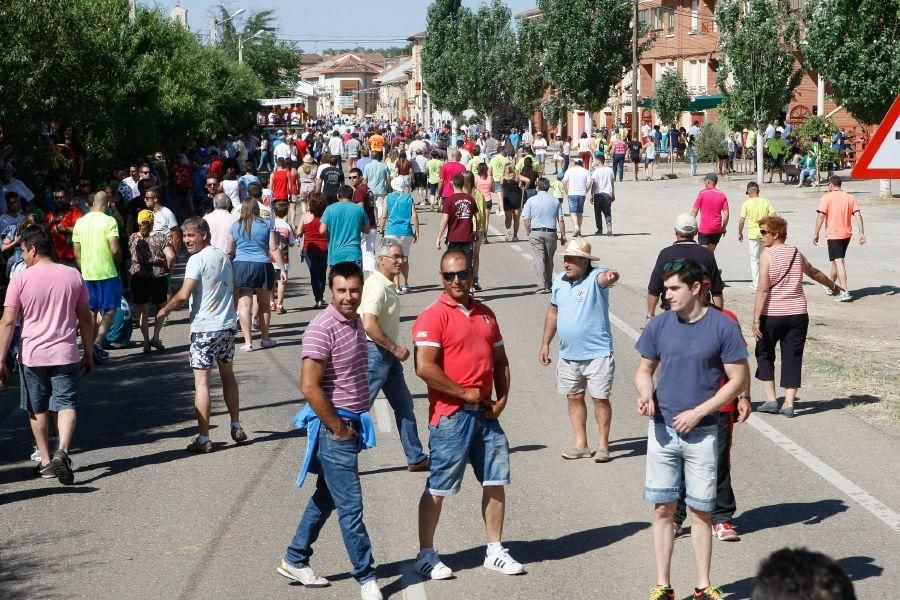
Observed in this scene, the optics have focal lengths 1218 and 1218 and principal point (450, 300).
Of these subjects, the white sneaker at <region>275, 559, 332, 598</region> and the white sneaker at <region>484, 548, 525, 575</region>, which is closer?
the white sneaker at <region>275, 559, 332, 598</region>

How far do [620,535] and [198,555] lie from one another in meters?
2.55

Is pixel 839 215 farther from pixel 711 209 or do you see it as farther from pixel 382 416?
pixel 382 416

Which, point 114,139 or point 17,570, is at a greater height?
point 114,139

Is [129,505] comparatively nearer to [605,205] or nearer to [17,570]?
[17,570]

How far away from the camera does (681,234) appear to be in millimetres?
9914

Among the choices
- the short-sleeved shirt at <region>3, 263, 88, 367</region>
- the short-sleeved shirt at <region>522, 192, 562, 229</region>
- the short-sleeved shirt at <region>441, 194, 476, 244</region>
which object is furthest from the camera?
the short-sleeved shirt at <region>522, 192, 562, 229</region>

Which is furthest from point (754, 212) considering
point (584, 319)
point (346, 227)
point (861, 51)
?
point (861, 51)

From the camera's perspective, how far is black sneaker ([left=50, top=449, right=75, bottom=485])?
342 inches

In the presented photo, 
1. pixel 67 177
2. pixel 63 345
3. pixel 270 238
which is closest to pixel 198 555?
pixel 63 345

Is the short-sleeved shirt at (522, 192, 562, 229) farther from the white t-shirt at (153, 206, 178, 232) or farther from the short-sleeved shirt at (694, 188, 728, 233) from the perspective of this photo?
the white t-shirt at (153, 206, 178, 232)

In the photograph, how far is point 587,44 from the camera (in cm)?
5238

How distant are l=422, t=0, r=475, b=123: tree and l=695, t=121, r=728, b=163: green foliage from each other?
22532 millimetres

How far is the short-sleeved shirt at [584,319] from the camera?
29.6 ft

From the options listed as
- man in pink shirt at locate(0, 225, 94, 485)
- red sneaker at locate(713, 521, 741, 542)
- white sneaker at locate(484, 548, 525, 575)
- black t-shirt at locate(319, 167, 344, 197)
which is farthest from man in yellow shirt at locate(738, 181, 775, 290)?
white sneaker at locate(484, 548, 525, 575)
